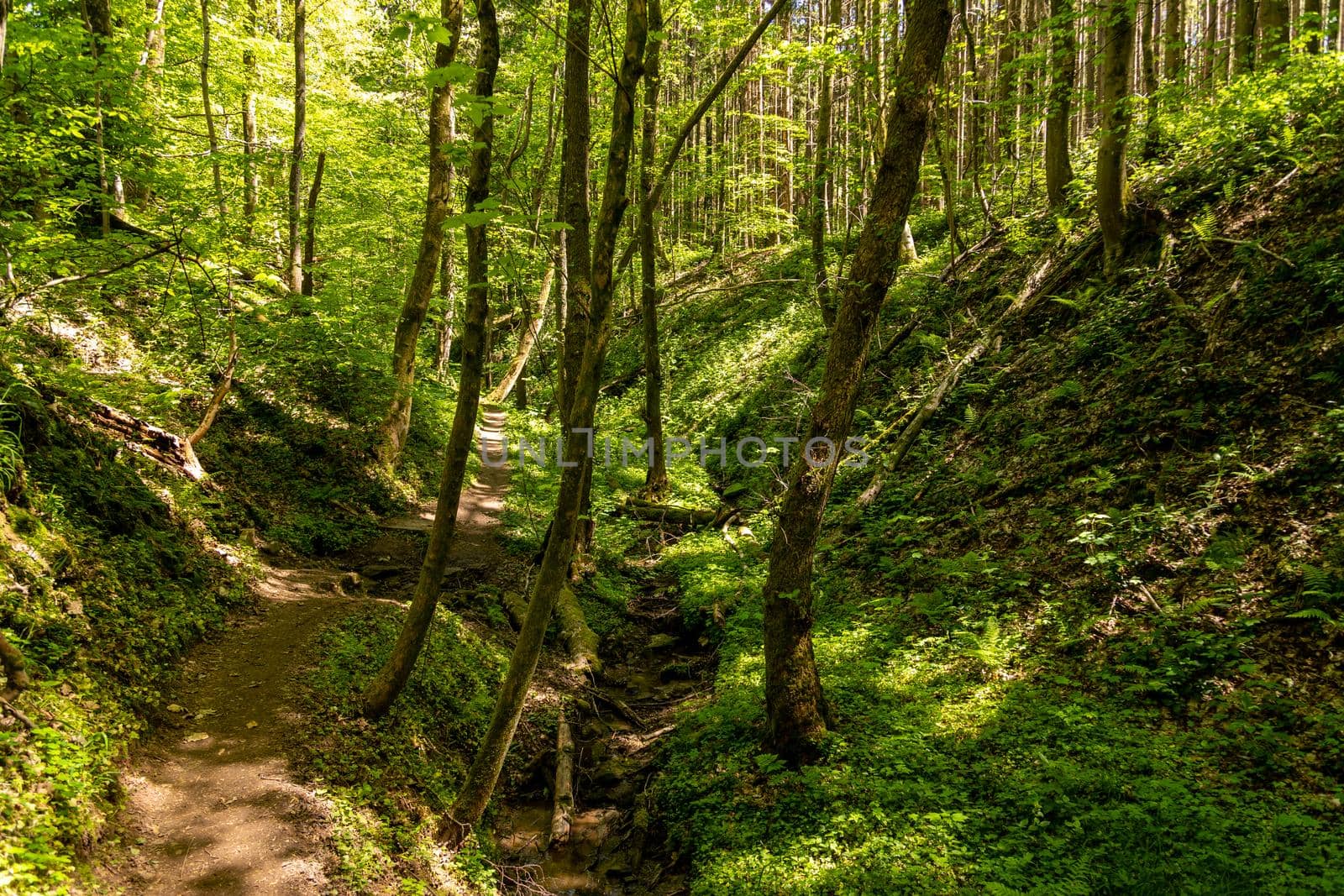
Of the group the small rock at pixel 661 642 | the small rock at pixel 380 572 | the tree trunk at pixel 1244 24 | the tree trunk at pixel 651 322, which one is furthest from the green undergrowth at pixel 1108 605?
the small rock at pixel 380 572

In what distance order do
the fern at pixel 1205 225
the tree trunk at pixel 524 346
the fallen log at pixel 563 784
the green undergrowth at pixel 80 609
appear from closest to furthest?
the green undergrowth at pixel 80 609
the fallen log at pixel 563 784
the fern at pixel 1205 225
the tree trunk at pixel 524 346

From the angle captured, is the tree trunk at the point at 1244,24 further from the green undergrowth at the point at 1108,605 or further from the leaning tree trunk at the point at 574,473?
the leaning tree trunk at the point at 574,473

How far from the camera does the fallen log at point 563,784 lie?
5.91m

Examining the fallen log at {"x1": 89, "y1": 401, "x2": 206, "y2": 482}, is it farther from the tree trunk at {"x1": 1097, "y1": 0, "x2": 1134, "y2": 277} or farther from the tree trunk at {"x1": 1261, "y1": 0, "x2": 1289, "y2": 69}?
the tree trunk at {"x1": 1261, "y1": 0, "x2": 1289, "y2": 69}

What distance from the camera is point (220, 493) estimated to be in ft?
27.0

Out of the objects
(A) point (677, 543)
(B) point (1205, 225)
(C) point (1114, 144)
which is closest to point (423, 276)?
(A) point (677, 543)

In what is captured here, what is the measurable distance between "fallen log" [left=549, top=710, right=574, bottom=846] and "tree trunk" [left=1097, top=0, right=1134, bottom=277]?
9469 mm

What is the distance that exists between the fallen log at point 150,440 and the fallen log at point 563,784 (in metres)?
5.24

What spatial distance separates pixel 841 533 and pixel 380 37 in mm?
20470

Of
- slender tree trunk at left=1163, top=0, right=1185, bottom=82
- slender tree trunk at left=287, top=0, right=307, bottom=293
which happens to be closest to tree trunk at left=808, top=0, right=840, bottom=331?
slender tree trunk at left=1163, top=0, right=1185, bottom=82

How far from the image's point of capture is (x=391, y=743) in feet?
18.4

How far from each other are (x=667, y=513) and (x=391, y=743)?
8051 mm

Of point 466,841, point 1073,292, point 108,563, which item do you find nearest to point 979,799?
point 466,841

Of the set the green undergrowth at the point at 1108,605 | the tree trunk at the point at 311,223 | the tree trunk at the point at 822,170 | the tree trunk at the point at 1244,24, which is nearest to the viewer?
the green undergrowth at the point at 1108,605
